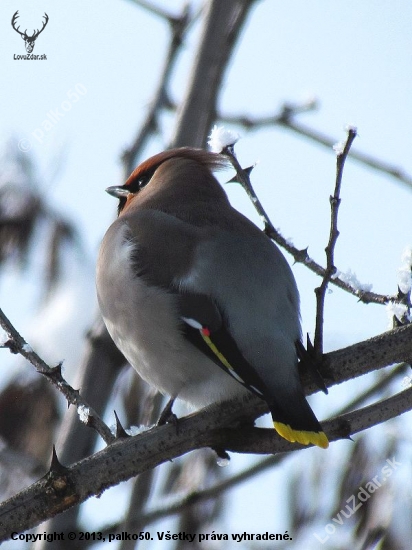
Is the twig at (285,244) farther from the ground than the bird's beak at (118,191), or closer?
farther from the ground

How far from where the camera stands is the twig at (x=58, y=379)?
3.20 meters

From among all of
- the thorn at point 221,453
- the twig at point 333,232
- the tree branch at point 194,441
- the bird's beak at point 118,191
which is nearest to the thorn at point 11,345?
the tree branch at point 194,441

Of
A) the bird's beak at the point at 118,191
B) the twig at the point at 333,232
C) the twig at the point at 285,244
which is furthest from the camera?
the bird's beak at the point at 118,191

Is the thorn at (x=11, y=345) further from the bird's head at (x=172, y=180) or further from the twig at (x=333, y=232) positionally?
the bird's head at (x=172, y=180)

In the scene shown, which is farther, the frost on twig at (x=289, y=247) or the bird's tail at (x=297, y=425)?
the frost on twig at (x=289, y=247)

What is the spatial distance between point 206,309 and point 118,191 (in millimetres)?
1698

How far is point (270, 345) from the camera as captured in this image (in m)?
3.64

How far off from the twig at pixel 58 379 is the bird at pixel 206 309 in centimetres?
55

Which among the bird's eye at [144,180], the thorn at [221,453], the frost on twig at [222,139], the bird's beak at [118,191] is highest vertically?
the frost on twig at [222,139]

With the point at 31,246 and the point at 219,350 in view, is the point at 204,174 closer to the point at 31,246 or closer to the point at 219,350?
the point at 31,246

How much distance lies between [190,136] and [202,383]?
129 centimetres

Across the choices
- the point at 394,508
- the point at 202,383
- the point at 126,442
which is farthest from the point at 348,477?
the point at 126,442

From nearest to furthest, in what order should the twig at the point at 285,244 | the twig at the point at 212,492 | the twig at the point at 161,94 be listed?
the twig at the point at 285,244
the twig at the point at 212,492
the twig at the point at 161,94

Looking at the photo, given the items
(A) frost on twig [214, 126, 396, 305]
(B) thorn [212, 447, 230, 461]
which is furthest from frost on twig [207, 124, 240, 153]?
(B) thorn [212, 447, 230, 461]
